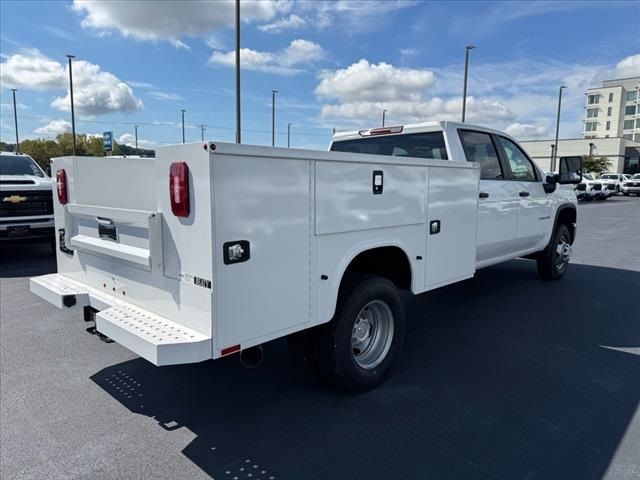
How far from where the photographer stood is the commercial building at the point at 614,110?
95.7m

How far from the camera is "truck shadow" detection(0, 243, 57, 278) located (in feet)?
26.2

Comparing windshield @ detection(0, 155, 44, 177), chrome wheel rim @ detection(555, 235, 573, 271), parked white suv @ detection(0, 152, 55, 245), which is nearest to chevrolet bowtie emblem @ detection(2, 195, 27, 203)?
parked white suv @ detection(0, 152, 55, 245)

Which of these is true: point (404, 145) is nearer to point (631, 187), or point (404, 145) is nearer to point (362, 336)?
point (362, 336)

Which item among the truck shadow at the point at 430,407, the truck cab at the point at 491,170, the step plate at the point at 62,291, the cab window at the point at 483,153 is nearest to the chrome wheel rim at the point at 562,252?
the truck cab at the point at 491,170

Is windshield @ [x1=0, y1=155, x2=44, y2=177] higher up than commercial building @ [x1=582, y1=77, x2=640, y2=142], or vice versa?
commercial building @ [x1=582, y1=77, x2=640, y2=142]

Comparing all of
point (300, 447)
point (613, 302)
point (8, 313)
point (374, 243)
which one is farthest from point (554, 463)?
point (8, 313)

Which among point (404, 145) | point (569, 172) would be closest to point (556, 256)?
point (569, 172)

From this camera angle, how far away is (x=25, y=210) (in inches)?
328

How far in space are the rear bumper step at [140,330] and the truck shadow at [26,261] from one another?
5087 millimetres

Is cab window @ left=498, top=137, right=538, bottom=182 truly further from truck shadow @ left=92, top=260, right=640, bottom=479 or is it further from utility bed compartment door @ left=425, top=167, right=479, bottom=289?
truck shadow @ left=92, top=260, right=640, bottom=479

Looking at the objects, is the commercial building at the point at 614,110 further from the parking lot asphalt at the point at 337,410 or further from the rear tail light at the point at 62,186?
the rear tail light at the point at 62,186

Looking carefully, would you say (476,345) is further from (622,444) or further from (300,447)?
(300,447)

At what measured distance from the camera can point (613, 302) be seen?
21.0 feet

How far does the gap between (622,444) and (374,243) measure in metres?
2.03
